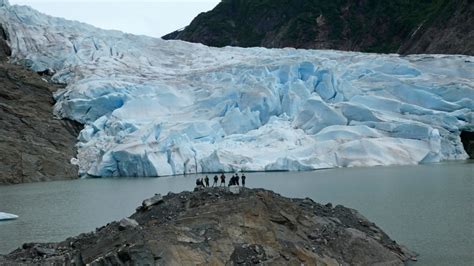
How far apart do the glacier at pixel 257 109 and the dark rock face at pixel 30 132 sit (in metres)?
0.60

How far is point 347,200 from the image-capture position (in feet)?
45.6

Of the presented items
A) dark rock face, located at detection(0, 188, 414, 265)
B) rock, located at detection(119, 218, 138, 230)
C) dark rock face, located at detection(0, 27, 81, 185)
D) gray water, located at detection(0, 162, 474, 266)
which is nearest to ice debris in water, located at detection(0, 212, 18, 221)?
gray water, located at detection(0, 162, 474, 266)

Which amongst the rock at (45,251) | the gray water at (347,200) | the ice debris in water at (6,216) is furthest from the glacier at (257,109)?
the rock at (45,251)

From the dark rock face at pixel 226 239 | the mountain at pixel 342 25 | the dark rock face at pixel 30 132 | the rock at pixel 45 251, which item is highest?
the mountain at pixel 342 25

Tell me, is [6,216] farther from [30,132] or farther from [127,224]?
[30,132]

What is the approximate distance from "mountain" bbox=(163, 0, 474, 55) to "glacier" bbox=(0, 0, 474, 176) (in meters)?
13.6

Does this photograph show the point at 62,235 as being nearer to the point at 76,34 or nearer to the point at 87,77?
the point at 87,77

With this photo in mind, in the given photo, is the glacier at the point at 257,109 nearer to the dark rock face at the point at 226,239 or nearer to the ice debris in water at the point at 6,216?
the ice debris in water at the point at 6,216

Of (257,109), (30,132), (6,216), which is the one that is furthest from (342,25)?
(6,216)

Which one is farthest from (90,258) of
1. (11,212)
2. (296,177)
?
(296,177)

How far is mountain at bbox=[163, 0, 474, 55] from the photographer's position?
1590 inches

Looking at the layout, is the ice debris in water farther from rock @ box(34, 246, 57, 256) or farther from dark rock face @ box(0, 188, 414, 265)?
rock @ box(34, 246, 57, 256)

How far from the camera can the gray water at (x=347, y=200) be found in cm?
1016

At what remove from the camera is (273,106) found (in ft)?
82.9
